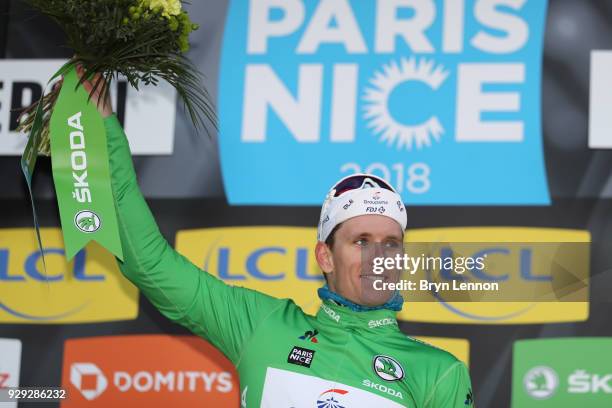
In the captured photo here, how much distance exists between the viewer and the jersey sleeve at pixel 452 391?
8.45 feet

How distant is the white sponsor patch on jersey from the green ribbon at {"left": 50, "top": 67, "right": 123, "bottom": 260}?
525 mm

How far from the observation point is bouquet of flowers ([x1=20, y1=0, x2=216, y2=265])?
263 centimetres

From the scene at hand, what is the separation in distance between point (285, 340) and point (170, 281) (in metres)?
0.34

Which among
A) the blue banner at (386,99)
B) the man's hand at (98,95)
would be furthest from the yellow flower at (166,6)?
the blue banner at (386,99)

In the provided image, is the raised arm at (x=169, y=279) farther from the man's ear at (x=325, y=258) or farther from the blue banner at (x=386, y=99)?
the blue banner at (x=386, y=99)

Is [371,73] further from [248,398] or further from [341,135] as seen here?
[248,398]

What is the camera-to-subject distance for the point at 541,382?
11.0ft

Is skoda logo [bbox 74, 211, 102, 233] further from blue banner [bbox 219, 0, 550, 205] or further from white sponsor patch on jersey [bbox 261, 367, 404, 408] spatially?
blue banner [bbox 219, 0, 550, 205]

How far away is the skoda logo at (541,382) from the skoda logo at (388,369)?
35.2 inches

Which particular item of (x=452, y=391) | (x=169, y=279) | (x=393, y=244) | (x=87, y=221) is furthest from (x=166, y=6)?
(x=452, y=391)

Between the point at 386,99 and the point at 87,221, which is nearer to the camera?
the point at 87,221

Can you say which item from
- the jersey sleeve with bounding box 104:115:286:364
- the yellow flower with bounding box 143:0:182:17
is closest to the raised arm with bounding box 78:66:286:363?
the jersey sleeve with bounding box 104:115:286:364

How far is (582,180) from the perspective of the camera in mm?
3443

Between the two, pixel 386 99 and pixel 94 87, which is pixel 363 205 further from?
pixel 386 99
